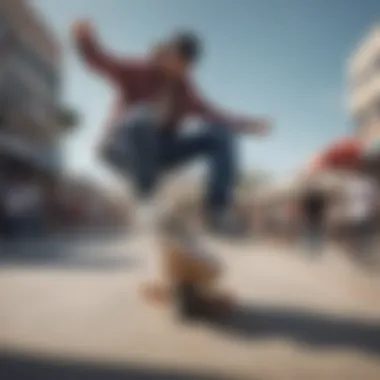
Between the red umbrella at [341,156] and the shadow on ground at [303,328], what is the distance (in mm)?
449

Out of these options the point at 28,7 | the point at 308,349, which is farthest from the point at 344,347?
the point at 28,7

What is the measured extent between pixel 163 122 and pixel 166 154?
10cm

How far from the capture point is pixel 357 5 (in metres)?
1.63

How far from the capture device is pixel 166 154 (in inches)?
66.5

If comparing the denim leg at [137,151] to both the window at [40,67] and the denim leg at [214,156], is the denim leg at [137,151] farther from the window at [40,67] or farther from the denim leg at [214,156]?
the window at [40,67]

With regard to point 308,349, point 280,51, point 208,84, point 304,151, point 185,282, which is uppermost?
point 280,51

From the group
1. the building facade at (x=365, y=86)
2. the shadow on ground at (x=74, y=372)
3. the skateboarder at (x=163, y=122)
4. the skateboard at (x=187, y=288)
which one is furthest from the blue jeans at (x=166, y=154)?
the shadow on ground at (x=74, y=372)

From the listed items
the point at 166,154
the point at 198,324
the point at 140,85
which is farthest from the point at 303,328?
the point at 140,85

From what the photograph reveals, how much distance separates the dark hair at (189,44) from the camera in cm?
166

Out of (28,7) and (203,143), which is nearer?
(203,143)

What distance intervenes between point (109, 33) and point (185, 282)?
2.64 feet

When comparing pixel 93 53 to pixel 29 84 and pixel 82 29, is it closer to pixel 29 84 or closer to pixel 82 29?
pixel 82 29

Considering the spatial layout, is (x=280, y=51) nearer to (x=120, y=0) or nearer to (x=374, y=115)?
(x=374, y=115)

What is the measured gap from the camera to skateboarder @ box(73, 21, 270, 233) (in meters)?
1.66
